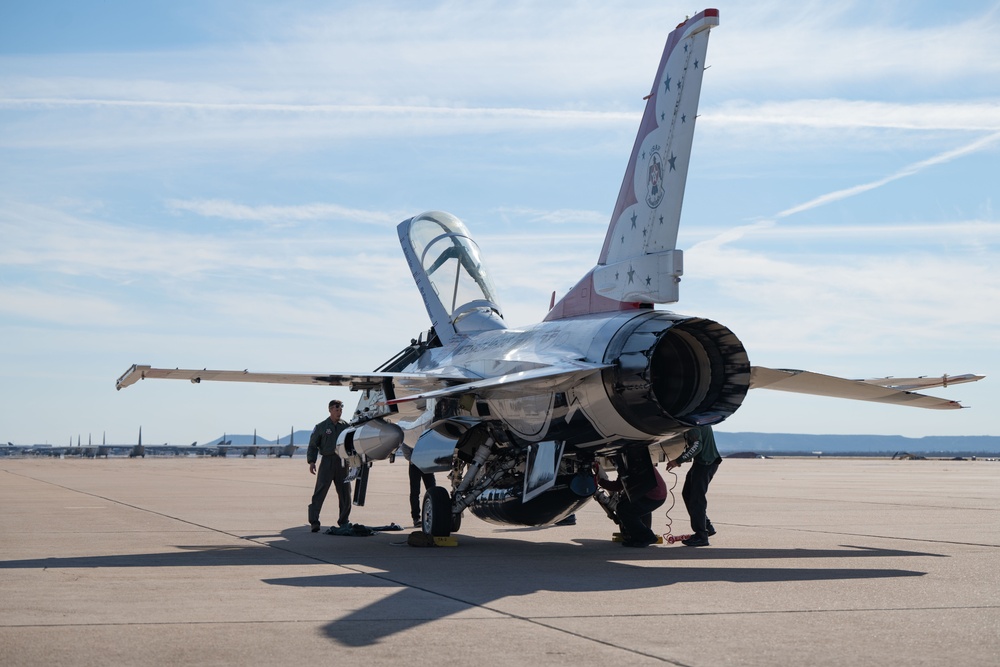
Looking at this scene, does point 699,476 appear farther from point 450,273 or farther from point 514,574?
point 450,273

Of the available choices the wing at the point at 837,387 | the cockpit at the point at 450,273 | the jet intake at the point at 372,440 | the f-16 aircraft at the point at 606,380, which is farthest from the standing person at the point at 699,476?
the cockpit at the point at 450,273

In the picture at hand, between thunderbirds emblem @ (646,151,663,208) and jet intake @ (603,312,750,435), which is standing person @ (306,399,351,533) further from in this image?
thunderbirds emblem @ (646,151,663,208)

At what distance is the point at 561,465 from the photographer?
38.6ft

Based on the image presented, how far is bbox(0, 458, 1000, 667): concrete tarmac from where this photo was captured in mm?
5398

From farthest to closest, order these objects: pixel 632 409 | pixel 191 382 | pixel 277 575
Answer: pixel 191 382
pixel 632 409
pixel 277 575

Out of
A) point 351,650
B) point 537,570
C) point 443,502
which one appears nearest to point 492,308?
point 443,502

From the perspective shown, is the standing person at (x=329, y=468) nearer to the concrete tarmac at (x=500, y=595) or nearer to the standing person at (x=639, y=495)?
the concrete tarmac at (x=500, y=595)

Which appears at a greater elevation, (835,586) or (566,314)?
(566,314)

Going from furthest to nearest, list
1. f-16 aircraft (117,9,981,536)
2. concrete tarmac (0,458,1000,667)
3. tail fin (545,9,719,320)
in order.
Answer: tail fin (545,9,719,320) → f-16 aircraft (117,9,981,536) → concrete tarmac (0,458,1000,667)

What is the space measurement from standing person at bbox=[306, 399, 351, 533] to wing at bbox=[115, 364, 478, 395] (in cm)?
56

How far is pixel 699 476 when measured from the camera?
39.5 feet

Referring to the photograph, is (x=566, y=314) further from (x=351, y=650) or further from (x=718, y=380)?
(x=351, y=650)

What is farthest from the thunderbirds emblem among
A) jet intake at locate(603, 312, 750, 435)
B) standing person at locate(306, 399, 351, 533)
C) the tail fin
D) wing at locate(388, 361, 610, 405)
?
standing person at locate(306, 399, 351, 533)

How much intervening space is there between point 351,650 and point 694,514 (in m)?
7.07
